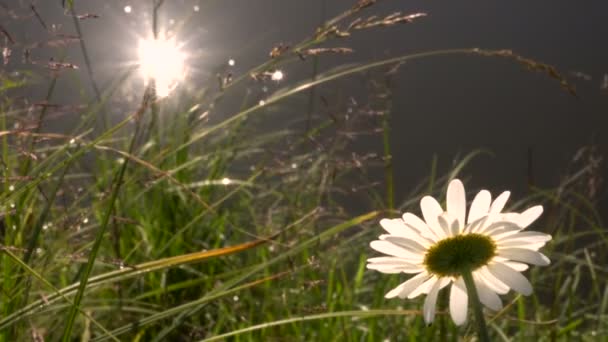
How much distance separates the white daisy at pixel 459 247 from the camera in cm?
60

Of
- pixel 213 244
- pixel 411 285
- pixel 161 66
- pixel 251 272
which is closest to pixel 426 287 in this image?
pixel 411 285

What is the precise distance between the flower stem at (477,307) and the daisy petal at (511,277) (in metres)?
0.02

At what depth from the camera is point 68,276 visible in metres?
1.72

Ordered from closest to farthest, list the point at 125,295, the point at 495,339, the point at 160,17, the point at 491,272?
the point at 491,272
the point at 125,295
the point at 495,339
the point at 160,17

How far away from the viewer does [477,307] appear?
540 millimetres

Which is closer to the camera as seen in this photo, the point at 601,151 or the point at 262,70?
the point at 262,70

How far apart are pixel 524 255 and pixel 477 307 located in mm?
76

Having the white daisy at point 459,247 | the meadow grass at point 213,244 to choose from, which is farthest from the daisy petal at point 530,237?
the meadow grass at point 213,244

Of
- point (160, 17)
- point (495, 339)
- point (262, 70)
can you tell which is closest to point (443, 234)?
point (262, 70)

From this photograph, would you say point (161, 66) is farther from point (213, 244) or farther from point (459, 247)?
point (213, 244)

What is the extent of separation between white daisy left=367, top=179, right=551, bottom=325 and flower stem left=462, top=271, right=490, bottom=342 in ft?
0.05

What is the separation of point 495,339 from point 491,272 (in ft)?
3.33

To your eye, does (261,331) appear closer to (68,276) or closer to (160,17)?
(68,276)

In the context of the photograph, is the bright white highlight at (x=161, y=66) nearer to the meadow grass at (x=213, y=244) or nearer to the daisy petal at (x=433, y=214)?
the meadow grass at (x=213, y=244)
